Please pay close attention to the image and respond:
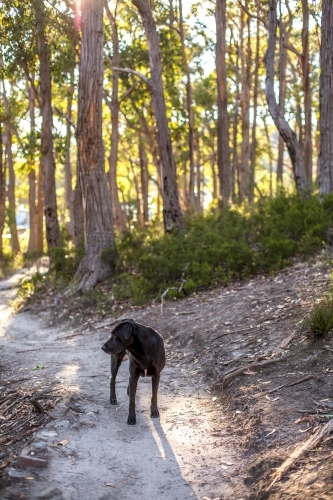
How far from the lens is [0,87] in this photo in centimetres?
2861

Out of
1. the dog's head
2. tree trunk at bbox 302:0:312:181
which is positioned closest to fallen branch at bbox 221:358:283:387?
the dog's head

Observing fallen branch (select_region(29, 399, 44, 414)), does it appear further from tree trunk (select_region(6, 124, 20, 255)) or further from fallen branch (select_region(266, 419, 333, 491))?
tree trunk (select_region(6, 124, 20, 255))

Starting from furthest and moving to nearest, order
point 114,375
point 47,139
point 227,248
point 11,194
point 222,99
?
point 11,194 → point 222,99 → point 47,139 → point 227,248 → point 114,375

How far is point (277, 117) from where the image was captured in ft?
54.3

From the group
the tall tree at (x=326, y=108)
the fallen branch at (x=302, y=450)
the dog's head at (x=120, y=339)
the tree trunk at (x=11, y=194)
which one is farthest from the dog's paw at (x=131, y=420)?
the tree trunk at (x=11, y=194)

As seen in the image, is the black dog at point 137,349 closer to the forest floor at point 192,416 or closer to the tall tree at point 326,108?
the forest floor at point 192,416

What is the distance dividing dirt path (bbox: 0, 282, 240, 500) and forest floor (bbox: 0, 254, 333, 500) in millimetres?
11

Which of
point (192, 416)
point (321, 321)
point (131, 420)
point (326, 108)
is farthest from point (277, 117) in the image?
point (131, 420)

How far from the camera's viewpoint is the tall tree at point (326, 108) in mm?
14516

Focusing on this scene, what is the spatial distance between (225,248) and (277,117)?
17.1ft

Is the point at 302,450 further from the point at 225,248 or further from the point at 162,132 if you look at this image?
the point at 162,132

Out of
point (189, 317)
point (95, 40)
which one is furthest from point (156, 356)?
point (95, 40)

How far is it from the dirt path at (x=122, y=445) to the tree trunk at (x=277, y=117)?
979cm

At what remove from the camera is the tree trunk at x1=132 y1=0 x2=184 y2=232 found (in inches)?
671
